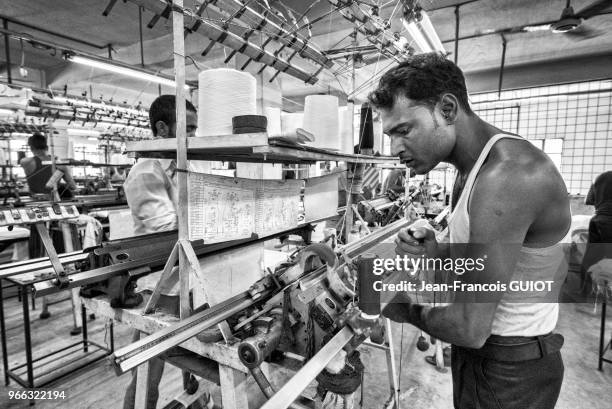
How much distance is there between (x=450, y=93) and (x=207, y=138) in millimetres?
795

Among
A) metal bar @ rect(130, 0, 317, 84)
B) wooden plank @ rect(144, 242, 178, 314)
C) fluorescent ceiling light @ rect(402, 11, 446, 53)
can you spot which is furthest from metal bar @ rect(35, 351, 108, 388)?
fluorescent ceiling light @ rect(402, 11, 446, 53)

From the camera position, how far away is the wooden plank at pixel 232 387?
112cm

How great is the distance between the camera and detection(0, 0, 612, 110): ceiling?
4520 mm

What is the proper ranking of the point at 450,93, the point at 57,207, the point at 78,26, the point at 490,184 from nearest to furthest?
the point at 490,184
the point at 450,93
the point at 57,207
the point at 78,26

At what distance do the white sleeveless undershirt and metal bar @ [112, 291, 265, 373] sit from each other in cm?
77

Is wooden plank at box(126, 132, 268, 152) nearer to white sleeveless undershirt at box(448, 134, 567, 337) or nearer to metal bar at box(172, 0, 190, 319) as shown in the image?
metal bar at box(172, 0, 190, 319)

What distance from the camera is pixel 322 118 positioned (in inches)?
75.3

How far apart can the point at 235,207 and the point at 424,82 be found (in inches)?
33.2

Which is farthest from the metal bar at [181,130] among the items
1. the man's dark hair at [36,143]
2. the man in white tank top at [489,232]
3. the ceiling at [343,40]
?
the man's dark hair at [36,143]

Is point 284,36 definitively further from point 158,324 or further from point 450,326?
point 450,326

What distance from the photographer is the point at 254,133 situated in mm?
1063

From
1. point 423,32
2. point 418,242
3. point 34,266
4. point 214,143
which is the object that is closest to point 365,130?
point 423,32

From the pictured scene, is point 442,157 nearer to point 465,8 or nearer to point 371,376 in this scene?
point 371,376

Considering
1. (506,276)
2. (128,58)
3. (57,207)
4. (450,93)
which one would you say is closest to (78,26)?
(128,58)
